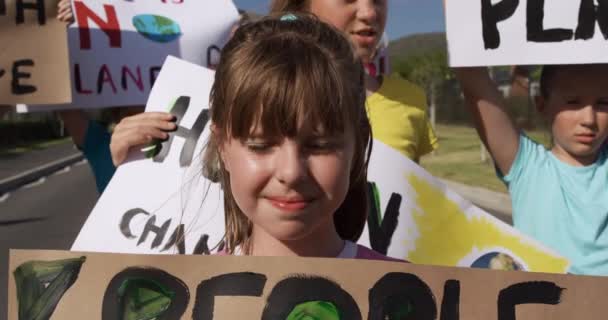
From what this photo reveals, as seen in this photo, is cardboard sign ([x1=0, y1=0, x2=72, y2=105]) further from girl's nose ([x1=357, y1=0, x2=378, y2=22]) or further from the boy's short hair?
the boy's short hair

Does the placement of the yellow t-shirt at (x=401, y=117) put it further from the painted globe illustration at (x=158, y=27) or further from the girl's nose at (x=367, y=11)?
the painted globe illustration at (x=158, y=27)

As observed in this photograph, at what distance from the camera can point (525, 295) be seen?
127cm

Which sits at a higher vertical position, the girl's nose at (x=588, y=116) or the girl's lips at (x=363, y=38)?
the girl's lips at (x=363, y=38)

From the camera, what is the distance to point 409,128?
226 cm

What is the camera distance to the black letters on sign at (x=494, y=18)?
2230 mm

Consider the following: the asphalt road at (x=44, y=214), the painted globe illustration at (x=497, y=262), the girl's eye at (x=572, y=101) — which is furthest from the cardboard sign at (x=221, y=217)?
the asphalt road at (x=44, y=214)

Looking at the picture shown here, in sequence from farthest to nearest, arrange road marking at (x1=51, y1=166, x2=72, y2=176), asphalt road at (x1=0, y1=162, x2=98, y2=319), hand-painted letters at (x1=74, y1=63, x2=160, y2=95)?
road marking at (x1=51, y1=166, x2=72, y2=176) < asphalt road at (x1=0, y1=162, x2=98, y2=319) < hand-painted letters at (x1=74, y1=63, x2=160, y2=95)

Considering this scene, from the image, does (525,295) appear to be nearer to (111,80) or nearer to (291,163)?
(291,163)

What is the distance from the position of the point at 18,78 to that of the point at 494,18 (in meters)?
1.58

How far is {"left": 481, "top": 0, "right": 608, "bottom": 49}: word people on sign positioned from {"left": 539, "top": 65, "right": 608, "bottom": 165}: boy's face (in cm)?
11

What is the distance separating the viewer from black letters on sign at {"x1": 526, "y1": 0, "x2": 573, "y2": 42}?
86.9 inches

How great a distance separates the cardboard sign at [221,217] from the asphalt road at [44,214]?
3540 millimetres

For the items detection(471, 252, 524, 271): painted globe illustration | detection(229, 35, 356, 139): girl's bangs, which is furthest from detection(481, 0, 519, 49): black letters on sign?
detection(229, 35, 356, 139): girl's bangs

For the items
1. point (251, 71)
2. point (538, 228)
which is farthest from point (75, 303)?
point (538, 228)
